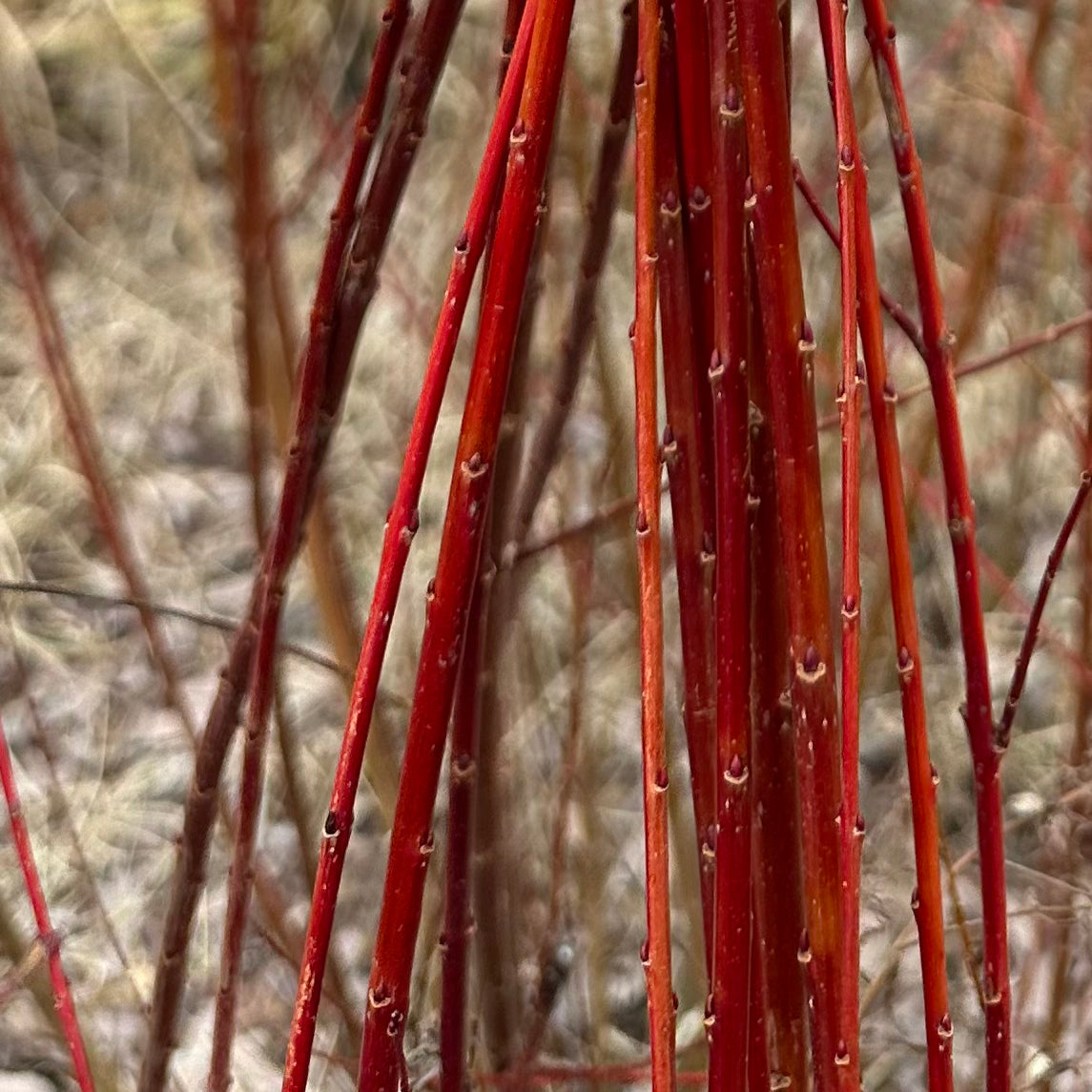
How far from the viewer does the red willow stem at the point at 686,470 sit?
0.35 metres

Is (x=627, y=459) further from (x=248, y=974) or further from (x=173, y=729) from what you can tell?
(x=173, y=729)

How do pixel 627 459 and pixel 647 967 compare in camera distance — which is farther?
pixel 627 459

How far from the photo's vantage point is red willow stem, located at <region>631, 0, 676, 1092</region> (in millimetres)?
288

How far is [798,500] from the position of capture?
0.31 m

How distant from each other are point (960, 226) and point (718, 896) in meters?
1.82

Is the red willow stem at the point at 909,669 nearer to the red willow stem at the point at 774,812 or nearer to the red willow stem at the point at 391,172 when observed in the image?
the red willow stem at the point at 774,812

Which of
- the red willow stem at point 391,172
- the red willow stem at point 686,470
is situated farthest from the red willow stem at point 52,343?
the red willow stem at point 686,470

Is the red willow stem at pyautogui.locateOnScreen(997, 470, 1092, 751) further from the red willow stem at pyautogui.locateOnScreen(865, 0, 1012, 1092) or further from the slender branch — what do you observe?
the slender branch

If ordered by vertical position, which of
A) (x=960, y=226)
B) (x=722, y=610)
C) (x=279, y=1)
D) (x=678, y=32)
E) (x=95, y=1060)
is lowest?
(x=95, y=1060)

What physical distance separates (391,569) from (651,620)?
6 cm

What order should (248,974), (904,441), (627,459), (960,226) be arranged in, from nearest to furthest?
(627,459) < (904,441) < (248,974) < (960,226)

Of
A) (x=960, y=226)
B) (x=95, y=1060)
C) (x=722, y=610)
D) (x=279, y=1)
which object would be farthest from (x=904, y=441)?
(x=722, y=610)

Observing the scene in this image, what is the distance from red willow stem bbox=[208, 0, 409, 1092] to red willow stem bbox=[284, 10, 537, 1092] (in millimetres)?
101

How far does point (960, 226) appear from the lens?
1.95m
